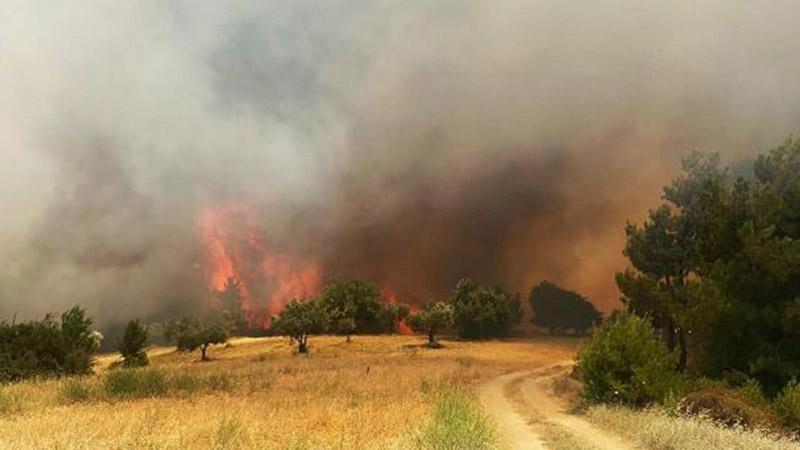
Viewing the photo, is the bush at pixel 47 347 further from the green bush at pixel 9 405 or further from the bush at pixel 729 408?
the bush at pixel 729 408

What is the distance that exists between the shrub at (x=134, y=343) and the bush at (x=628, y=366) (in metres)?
50.4

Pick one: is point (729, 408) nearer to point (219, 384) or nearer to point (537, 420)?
point (537, 420)

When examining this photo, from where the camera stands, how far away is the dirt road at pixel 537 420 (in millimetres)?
20672

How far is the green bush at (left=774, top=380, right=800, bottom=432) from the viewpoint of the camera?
25.4m

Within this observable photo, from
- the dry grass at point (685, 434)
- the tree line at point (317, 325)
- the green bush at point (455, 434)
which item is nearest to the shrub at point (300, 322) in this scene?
the tree line at point (317, 325)

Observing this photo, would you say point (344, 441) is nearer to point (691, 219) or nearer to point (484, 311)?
point (691, 219)

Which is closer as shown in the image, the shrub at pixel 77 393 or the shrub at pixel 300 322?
the shrub at pixel 77 393

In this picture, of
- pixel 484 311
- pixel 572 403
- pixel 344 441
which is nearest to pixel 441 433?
pixel 344 441

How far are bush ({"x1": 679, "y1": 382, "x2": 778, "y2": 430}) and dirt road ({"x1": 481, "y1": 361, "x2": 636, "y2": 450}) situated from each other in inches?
187

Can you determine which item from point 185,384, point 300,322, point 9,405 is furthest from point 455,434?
point 300,322

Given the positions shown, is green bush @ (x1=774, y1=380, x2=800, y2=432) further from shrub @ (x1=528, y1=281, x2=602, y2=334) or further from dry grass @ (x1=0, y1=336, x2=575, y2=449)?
shrub @ (x1=528, y1=281, x2=602, y2=334)

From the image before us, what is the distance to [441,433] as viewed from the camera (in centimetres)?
1753

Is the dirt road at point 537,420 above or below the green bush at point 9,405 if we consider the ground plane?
below

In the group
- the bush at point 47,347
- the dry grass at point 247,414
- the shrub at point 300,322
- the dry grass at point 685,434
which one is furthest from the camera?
the shrub at point 300,322
